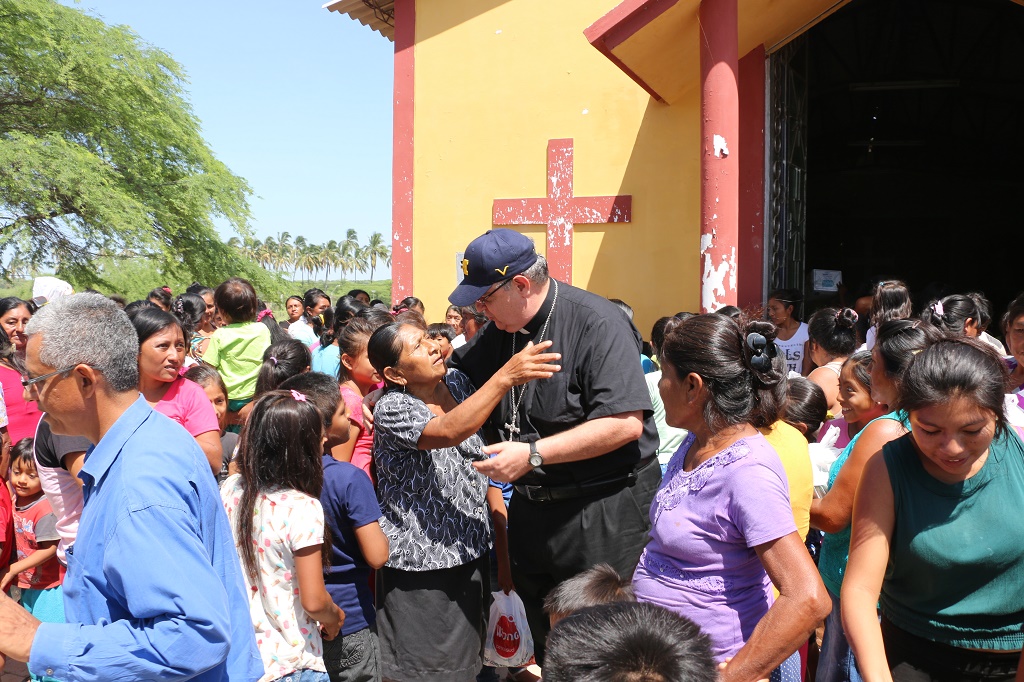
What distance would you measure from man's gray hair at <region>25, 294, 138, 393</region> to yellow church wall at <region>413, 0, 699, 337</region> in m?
→ 7.16

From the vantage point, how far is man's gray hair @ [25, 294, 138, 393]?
6.21 ft

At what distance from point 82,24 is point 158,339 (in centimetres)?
1687

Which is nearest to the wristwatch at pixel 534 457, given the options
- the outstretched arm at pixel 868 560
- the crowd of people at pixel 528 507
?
the crowd of people at pixel 528 507

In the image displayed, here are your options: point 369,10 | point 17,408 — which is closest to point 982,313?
point 17,408

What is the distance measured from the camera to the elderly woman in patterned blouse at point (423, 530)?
130 inches

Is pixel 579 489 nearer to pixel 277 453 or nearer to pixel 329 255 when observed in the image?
pixel 277 453

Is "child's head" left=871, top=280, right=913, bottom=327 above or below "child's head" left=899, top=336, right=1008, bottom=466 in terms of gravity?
above

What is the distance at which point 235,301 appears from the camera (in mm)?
5648

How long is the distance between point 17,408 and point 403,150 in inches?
217

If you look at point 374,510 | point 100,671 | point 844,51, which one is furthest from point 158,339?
point 844,51

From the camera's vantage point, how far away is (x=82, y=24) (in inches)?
686

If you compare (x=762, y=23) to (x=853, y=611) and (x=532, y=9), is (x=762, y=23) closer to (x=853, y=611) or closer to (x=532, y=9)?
(x=532, y=9)

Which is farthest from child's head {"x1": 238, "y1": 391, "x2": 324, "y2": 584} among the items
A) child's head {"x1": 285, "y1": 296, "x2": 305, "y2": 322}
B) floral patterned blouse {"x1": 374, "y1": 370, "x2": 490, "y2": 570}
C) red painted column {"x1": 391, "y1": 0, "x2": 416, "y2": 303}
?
child's head {"x1": 285, "y1": 296, "x2": 305, "y2": 322}

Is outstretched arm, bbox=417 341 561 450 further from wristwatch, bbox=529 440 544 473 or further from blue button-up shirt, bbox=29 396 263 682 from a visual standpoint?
blue button-up shirt, bbox=29 396 263 682
